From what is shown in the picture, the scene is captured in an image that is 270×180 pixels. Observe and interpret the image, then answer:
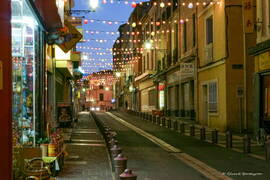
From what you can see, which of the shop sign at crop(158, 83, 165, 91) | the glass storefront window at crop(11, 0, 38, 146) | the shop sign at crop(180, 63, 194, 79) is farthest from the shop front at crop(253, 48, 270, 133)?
the shop sign at crop(158, 83, 165, 91)

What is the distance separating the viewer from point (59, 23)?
39.0 ft

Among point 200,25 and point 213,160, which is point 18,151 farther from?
point 200,25

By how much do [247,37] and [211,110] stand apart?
5.57 meters

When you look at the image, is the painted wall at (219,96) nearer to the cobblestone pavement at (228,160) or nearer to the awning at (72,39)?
the cobblestone pavement at (228,160)

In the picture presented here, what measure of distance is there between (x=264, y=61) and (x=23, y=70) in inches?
478

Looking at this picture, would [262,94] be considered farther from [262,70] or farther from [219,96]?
[219,96]

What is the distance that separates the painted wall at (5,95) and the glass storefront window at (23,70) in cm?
424

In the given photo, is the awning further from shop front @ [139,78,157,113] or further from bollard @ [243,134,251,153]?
shop front @ [139,78,157,113]

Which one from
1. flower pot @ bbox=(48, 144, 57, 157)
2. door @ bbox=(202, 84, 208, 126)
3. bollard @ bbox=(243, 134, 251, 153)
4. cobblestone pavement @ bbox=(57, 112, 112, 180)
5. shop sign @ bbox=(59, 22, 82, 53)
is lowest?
cobblestone pavement @ bbox=(57, 112, 112, 180)

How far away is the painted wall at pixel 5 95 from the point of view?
14.0 feet

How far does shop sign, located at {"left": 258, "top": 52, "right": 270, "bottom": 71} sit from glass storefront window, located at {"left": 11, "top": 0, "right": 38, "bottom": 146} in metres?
11.1

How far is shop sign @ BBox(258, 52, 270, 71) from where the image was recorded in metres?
18.6

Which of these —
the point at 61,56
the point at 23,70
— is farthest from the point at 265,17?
the point at 23,70

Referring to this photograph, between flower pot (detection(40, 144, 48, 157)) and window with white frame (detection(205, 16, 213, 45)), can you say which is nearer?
flower pot (detection(40, 144, 48, 157))
